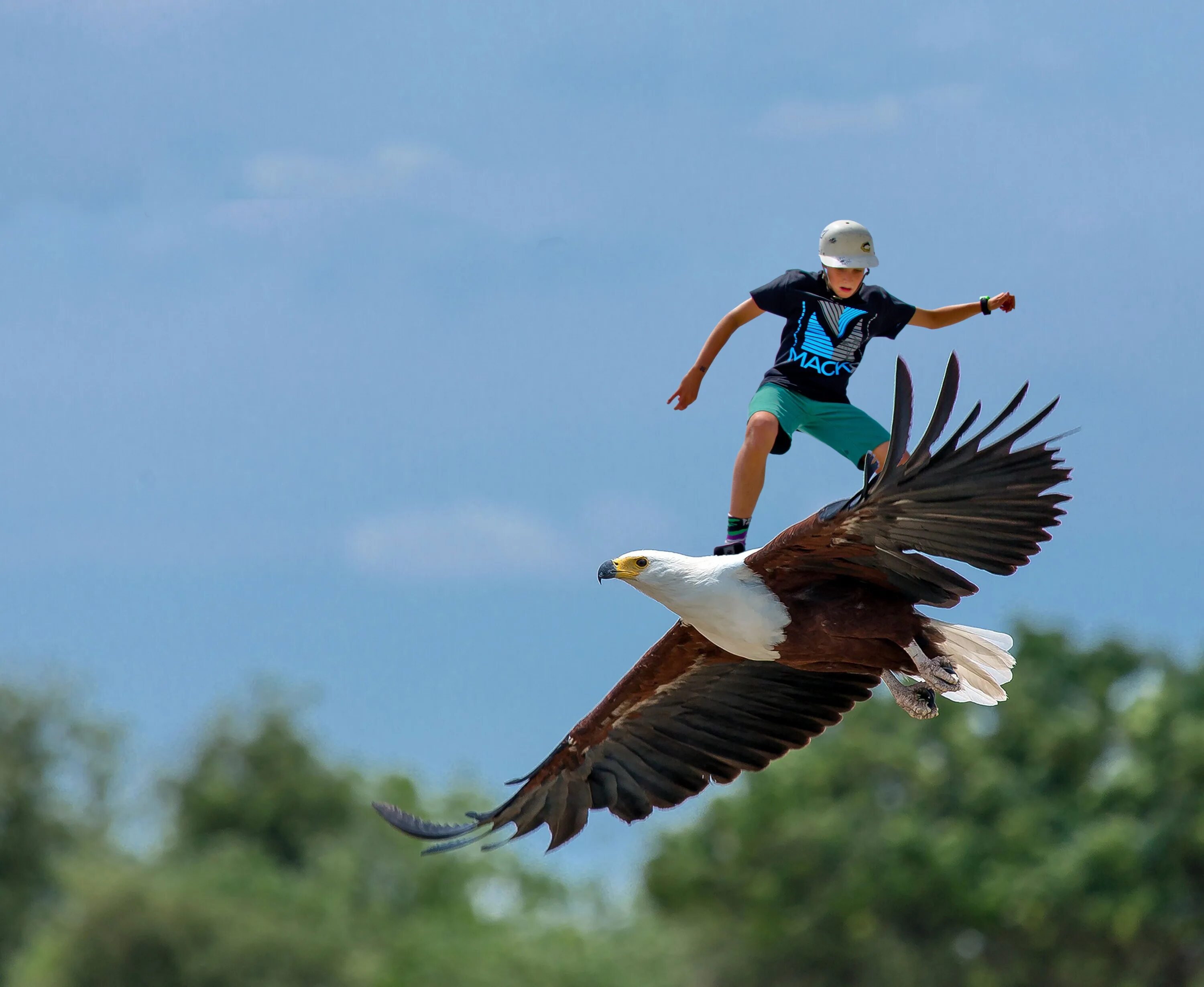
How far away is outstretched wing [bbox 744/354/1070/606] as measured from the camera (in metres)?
8.39

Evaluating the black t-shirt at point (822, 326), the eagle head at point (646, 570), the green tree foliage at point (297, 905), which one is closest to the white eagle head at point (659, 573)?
the eagle head at point (646, 570)

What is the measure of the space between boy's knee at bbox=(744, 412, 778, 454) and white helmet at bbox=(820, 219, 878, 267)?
0.86 metres

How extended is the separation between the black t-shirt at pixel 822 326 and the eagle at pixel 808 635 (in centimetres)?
98

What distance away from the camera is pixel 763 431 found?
951 cm

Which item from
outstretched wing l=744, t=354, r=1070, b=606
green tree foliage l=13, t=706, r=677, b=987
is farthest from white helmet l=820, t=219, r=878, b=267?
green tree foliage l=13, t=706, r=677, b=987

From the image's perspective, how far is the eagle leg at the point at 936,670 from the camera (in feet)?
31.0

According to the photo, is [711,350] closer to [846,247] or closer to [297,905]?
[846,247]

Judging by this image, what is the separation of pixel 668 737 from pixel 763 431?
2.57 metres

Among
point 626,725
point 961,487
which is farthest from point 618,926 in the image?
point 961,487

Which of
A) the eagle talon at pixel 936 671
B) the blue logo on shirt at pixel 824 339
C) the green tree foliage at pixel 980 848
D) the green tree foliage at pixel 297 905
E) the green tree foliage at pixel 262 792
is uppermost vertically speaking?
the green tree foliage at pixel 262 792

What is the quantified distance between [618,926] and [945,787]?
8799 mm

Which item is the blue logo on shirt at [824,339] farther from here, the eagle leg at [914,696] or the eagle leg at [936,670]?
the eagle leg at [914,696]

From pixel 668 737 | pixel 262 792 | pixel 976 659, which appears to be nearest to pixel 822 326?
pixel 976 659

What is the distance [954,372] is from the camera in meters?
8.18
